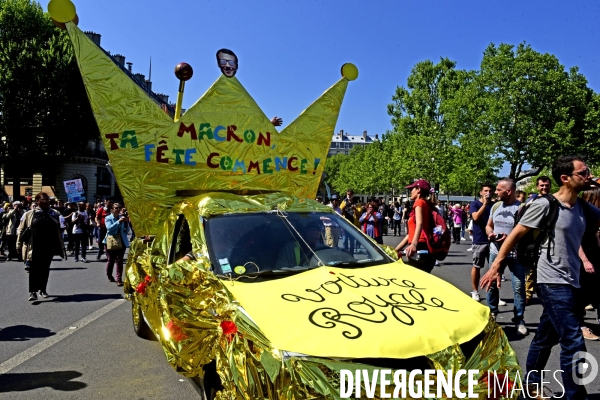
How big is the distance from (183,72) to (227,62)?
0.64 metres

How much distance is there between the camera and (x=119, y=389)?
4410 mm

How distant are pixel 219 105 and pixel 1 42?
32.1m

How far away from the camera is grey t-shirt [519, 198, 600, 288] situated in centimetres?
370

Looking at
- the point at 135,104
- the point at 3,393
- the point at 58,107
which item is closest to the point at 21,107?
the point at 58,107

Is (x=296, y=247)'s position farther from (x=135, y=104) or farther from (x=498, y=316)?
(x=498, y=316)

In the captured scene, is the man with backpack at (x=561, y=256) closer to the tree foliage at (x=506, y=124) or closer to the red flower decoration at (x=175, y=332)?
the red flower decoration at (x=175, y=332)

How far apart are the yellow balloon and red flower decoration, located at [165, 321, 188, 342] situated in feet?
13.1

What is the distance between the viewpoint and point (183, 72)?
23.2 feet

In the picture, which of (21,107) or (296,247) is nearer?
(296,247)

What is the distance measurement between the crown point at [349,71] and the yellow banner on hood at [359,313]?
475 cm

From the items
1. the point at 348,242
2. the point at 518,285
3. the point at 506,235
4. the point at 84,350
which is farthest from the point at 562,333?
the point at 84,350

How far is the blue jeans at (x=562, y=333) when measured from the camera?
3.59m

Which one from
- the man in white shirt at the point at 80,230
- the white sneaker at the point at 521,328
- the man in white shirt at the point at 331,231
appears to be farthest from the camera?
the man in white shirt at the point at 80,230

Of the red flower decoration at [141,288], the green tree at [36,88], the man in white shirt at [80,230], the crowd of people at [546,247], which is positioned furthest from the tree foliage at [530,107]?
the red flower decoration at [141,288]
